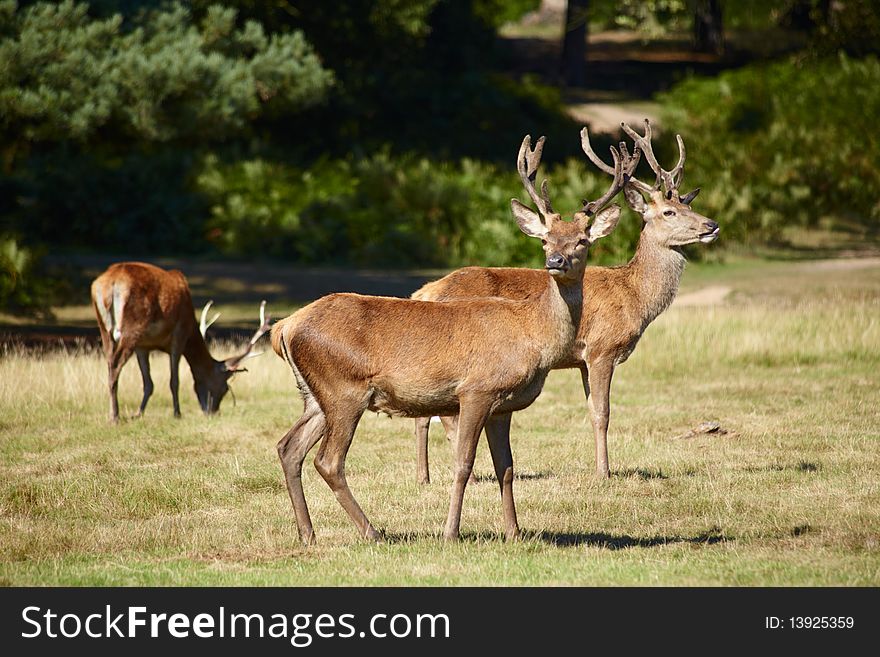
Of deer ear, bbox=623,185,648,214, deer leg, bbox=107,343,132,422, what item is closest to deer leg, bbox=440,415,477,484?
deer ear, bbox=623,185,648,214

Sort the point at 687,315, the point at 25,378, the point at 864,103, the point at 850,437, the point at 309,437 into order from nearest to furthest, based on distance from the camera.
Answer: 1. the point at 309,437
2. the point at 850,437
3. the point at 25,378
4. the point at 687,315
5. the point at 864,103

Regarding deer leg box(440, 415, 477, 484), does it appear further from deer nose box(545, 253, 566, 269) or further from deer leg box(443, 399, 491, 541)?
deer nose box(545, 253, 566, 269)

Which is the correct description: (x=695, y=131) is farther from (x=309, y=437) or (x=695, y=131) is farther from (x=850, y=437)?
(x=309, y=437)

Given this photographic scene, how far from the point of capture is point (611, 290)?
11.2m

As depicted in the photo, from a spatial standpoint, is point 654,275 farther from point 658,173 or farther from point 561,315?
point 561,315

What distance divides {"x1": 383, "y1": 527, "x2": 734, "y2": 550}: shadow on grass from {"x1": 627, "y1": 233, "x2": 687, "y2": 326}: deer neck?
3028 mm

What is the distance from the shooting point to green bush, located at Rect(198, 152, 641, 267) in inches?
1065

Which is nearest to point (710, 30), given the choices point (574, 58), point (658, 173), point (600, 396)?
point (574, 58)

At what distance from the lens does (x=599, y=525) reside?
8828 millimetres

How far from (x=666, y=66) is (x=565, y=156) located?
16.4 metres

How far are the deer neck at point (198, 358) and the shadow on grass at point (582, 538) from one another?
6122mm

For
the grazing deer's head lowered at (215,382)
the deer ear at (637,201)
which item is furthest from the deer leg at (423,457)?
the grazing deer's head lowered at (215,382)

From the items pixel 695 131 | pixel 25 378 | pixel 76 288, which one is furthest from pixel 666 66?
pixel 25 378

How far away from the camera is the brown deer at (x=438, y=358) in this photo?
26.3 feet
